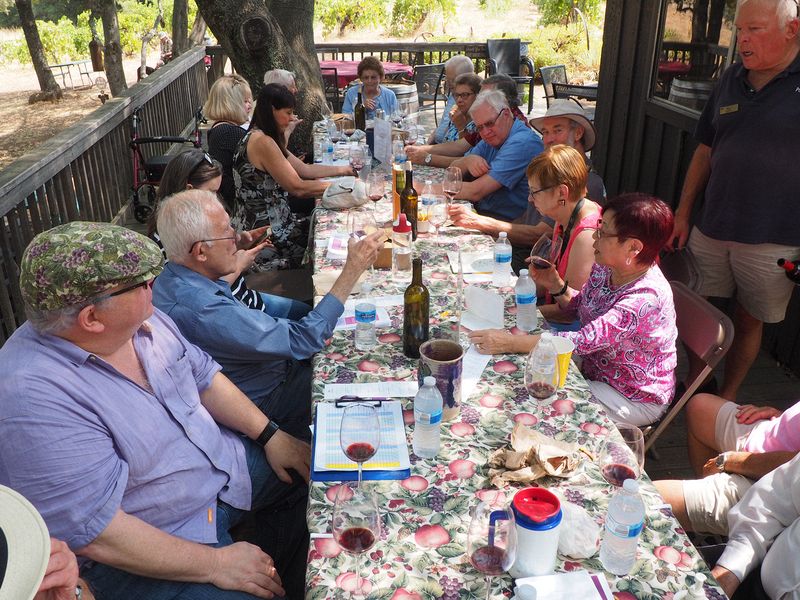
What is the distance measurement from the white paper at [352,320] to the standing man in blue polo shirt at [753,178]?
1.54m

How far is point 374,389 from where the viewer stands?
83.7 inches

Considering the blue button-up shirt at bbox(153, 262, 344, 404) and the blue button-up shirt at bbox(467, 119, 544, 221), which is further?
the blue button-up shirt at bbox(467, 119, 544, 221)

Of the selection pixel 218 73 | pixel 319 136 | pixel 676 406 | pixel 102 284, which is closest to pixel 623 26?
pixel 319 136

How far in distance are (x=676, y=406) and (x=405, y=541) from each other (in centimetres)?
146

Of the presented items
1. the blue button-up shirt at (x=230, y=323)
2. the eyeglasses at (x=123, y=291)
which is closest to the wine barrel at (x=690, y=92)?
the blue button-up shirt at (x=230, y=323)

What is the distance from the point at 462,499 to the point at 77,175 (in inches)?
186

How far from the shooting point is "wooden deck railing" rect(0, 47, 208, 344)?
3.79 metres

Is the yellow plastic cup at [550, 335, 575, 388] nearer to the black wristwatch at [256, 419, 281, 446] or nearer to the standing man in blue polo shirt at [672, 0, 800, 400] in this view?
the black wristwatch at [256, 419, 281, 446]

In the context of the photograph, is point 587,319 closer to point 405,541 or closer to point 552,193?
point 552,193

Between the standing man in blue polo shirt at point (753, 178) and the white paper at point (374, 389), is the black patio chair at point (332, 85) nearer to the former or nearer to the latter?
the standing man in blue polo shirt at point (753, 178)

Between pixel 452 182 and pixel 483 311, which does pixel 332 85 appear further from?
pixel 483 311

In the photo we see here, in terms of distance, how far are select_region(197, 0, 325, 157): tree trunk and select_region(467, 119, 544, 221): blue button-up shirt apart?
3.41 m

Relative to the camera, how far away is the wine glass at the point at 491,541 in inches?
54.5

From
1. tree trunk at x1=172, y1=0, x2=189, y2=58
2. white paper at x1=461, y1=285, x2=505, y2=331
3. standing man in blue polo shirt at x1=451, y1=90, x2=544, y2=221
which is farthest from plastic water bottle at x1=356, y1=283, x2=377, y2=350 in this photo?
tree trunk at x1=172, y1=0, x2=189, y2=58
